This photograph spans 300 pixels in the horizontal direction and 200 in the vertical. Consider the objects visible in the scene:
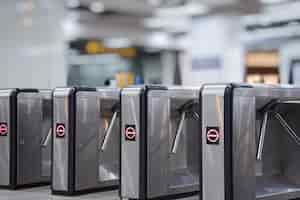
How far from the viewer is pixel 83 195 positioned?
18.0ft

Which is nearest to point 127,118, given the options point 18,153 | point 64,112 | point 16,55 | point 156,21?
point 64,112

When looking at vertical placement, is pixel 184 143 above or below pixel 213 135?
below

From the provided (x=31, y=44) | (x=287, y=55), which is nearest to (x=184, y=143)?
(x=31, y=44)

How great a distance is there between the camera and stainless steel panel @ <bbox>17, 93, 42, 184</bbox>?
19.6 ft

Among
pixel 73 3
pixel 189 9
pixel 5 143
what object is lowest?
pixel 5 143

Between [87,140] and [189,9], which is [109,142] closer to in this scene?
[87,140]

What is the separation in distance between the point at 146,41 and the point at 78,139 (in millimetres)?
12989

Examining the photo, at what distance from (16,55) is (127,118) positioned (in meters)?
4.16

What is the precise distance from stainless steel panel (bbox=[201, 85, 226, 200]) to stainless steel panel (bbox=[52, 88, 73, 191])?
5.17ft

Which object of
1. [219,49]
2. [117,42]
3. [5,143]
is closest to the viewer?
[5,143]

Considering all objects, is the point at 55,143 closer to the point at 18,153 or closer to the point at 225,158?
the point at 18,153

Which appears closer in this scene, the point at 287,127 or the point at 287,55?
the point at 287,127

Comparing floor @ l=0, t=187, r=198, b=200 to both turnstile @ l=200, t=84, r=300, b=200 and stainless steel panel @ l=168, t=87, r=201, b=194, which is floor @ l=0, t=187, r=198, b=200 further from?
turnstile @ l=200, t=84, r=300, b=200

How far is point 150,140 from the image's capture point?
4.98 metres
